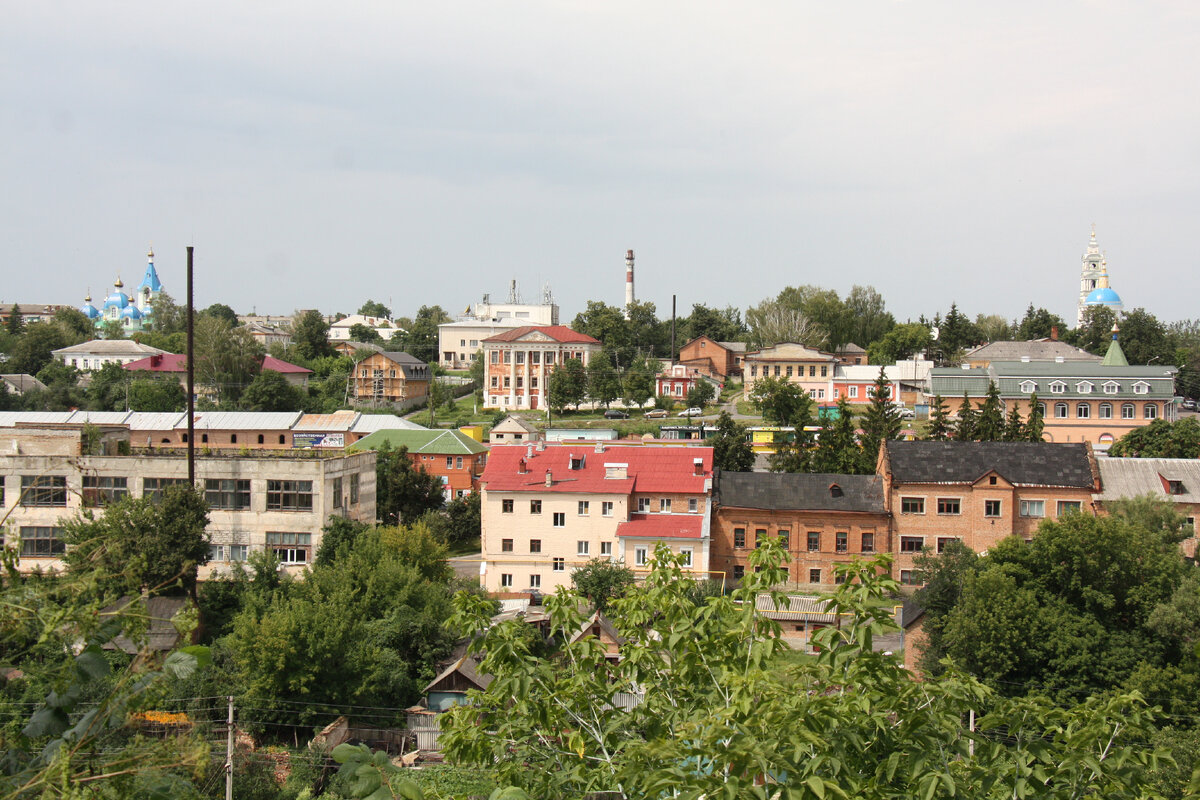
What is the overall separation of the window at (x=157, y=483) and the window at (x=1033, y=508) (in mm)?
26961

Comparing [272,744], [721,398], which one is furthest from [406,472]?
[721,398]

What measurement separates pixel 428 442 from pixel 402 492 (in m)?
7.90

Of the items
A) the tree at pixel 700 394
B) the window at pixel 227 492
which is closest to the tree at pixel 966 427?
the tree at pixel 700 394

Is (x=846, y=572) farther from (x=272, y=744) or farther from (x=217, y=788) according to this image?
(x=272, y=744)

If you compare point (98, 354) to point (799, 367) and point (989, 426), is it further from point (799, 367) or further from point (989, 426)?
point (989, 426)

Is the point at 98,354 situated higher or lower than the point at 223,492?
higher

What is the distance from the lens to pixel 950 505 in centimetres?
3156

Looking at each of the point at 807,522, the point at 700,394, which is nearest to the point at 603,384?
the point at 700,394

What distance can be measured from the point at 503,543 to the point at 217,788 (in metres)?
16.1

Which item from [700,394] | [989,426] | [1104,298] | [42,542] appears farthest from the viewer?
[1104,298]

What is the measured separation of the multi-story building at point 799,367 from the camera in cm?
6881

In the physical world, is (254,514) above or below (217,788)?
above

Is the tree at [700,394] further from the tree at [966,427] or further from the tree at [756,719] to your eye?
the tree at [756,719]

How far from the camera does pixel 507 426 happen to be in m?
50.1
